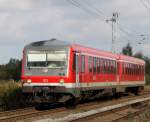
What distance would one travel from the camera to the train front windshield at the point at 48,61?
19.3 meters

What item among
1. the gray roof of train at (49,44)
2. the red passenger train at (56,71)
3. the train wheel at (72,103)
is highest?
the gray roof of train at (49,44)

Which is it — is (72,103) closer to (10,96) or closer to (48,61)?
(48,61)

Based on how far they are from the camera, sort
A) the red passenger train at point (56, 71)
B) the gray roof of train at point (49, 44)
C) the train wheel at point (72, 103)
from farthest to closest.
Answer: the train wheel at point (72, 103) < the gray roof of train at point (49, 44) < the red passenger train at point (56, 71)

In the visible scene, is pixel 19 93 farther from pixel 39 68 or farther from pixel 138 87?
pixel 138 87

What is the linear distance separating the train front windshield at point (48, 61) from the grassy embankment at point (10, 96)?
2488mm

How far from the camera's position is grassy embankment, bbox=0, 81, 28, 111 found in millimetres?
21102

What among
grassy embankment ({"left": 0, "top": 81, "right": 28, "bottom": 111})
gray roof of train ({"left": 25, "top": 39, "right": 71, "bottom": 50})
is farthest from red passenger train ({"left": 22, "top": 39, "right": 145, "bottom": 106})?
grassy embankment ({"left": 0, "top": 81, "right": 28, "bottom": 111})

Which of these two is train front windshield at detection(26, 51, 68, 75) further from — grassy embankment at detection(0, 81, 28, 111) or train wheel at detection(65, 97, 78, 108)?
grassy embankment at detection(0, 81, 28, 111)

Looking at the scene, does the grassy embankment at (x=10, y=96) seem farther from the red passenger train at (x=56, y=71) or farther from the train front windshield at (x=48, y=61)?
the train front windshield at (x=48, y=61)

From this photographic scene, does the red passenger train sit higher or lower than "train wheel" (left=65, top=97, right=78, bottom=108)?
higher

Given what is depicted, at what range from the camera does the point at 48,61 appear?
19641 millimetres

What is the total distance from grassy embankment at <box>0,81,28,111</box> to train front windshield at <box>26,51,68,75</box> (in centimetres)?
249

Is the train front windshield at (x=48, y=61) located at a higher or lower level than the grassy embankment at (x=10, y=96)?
higher

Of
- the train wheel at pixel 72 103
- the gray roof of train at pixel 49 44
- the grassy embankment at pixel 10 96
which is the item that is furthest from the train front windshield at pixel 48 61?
the grassy embankment at pixel 10 96
